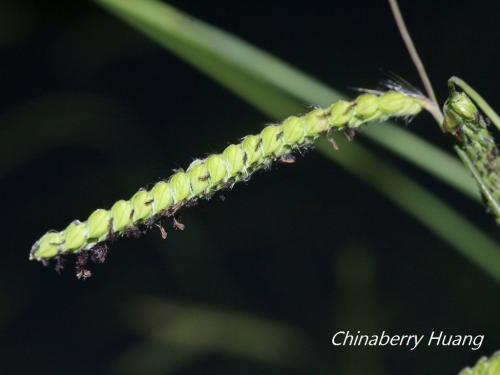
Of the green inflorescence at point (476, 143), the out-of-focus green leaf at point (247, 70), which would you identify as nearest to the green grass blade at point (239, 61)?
the out-of-focus green leaf at point (247, 70)

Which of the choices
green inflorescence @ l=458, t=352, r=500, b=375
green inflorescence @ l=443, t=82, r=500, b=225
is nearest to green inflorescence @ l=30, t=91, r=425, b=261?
green inflorescence @ l=443, t=82, r=500, b=225

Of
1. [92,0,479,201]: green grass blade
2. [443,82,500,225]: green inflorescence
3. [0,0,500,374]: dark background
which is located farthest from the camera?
[0,0,500,374]: dark background

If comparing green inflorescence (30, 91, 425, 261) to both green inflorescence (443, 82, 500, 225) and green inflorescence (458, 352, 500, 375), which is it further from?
green inflorescence (458, 352, 500, 375)

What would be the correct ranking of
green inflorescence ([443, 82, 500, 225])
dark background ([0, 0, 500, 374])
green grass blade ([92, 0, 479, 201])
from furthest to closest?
dark background ([0, 0, 500, 374]), green grass blade ([92, 0, 479, 201]), green inflorescence ([443, 82, 500, 225])

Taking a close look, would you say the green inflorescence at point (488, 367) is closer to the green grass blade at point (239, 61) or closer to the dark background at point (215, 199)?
the green grass blade at point (239, 61)

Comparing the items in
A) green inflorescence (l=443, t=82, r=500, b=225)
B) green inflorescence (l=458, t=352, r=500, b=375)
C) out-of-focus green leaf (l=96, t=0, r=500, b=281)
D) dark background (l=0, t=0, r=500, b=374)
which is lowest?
green inflorescence (l=458, t=352, r=500, b=375)

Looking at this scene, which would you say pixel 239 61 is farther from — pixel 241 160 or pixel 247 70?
pixel 241 160
